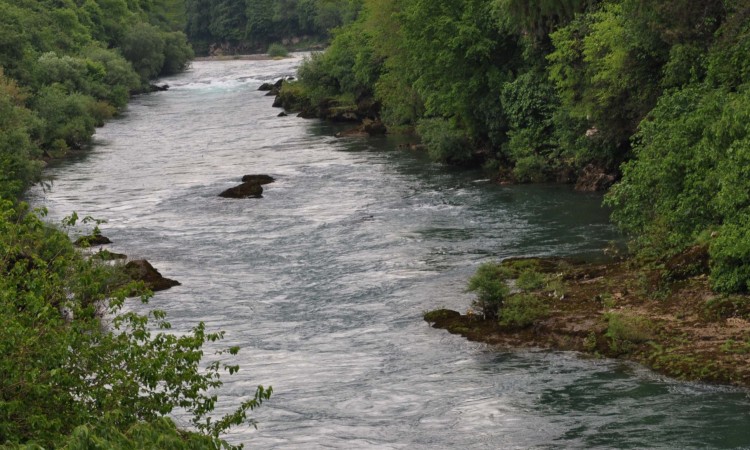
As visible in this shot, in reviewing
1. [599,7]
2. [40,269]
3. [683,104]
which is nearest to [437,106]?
[599,7]

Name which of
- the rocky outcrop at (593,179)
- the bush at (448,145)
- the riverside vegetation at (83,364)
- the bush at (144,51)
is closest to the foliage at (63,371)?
the riverside vegetation at (83,364)

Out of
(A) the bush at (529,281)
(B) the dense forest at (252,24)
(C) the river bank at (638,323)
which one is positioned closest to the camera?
(C) the river bank at (638,323)

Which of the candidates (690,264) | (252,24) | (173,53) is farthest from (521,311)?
(252,24)

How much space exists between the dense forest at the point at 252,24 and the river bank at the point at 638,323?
138 meters

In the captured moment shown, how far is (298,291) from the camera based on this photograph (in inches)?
1368

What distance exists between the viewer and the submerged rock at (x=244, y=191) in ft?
170

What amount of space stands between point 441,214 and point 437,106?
Answer: 1668 cm

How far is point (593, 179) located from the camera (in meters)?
47.4

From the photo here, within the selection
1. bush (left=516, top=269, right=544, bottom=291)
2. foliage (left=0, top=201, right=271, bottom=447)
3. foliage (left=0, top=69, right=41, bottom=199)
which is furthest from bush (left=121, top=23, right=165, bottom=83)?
foliage (left=0, top=201, right=271, bottom=447)

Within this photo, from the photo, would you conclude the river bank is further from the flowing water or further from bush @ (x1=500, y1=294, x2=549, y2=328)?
the flowing water

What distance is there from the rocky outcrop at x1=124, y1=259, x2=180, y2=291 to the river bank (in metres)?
9.46

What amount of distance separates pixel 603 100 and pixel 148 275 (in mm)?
18622

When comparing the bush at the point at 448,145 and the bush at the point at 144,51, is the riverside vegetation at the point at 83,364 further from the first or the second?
the bush at the point at 144,51

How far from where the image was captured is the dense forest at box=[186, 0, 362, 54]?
178 m
